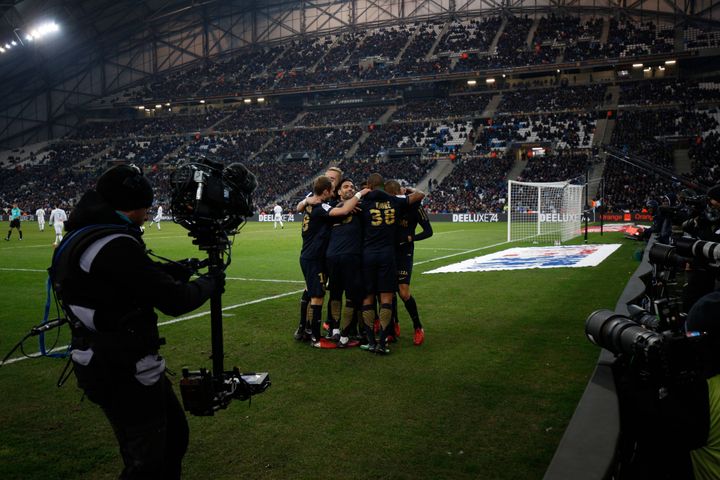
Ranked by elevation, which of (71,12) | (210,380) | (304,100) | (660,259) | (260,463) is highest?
(71,12)

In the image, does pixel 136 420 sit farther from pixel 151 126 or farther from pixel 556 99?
pixel 151 126

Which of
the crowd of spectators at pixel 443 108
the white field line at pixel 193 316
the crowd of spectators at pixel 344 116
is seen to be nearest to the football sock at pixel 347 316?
the white field line at pixel 193 316

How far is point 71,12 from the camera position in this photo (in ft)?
188

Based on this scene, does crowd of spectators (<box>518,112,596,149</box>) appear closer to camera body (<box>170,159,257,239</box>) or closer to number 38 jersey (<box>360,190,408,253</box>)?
number 38 jersey (<box>360,190,408,253</box>)

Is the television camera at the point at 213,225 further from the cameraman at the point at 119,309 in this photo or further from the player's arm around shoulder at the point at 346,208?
the player's arm around shoulder at the point at 346,208

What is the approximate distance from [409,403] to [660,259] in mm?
2372

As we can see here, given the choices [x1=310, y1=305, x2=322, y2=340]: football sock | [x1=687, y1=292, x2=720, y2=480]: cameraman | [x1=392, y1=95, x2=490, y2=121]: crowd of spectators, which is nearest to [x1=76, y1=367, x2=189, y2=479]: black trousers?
[x1=687, y1=292, x2=720, y2=480]: cameraman

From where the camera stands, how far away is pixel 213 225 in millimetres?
3197

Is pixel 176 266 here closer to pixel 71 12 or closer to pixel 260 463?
pixel 260 463

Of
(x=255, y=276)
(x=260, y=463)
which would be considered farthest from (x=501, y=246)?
(x=260, y=463)

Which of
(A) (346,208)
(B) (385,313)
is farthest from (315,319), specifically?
(A) (346,208)

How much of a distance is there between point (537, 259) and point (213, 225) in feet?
48.3

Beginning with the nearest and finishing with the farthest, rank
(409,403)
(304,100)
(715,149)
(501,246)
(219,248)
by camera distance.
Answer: (219,248) < (409,403) < (501,246) < (715,149) < (304,100)

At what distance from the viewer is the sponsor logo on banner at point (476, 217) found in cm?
4050
